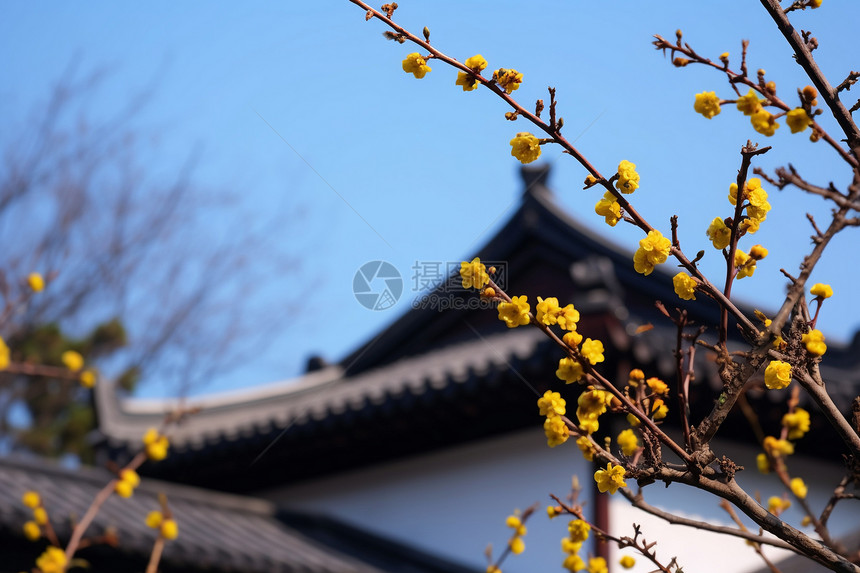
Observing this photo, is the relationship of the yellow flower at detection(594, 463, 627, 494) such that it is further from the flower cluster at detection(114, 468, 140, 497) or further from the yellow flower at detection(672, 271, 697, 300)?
the flower cluster at detection(114, 468, 140, 497)

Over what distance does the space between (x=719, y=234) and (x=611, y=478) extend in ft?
1.53

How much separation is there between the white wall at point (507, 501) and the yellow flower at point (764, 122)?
111 inches

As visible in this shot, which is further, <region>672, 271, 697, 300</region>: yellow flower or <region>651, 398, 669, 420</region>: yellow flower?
<region>651, 398, 669, 420</region>: yellow flower

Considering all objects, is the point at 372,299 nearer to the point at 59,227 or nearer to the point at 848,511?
the point at 848,511

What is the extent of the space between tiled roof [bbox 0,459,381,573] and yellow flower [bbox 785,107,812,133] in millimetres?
3954

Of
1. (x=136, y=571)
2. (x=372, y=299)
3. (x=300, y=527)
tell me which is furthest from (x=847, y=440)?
(x=300, y=527)

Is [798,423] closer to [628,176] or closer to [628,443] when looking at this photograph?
[628,443]

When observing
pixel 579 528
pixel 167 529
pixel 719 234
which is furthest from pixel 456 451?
pixel 719 234

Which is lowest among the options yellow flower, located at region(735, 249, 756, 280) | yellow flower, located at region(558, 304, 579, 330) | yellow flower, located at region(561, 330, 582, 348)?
yellow flower, located at region(561, 330, 582, 348)

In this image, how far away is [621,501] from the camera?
167 inches

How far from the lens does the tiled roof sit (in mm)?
4391

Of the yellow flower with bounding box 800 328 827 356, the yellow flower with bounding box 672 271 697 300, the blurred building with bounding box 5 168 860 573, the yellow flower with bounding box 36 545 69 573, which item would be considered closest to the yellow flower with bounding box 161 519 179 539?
the yellow flower with bounding box 36 545 69 573

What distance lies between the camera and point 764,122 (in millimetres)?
1281

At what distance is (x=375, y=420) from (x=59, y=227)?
7.88 meters
